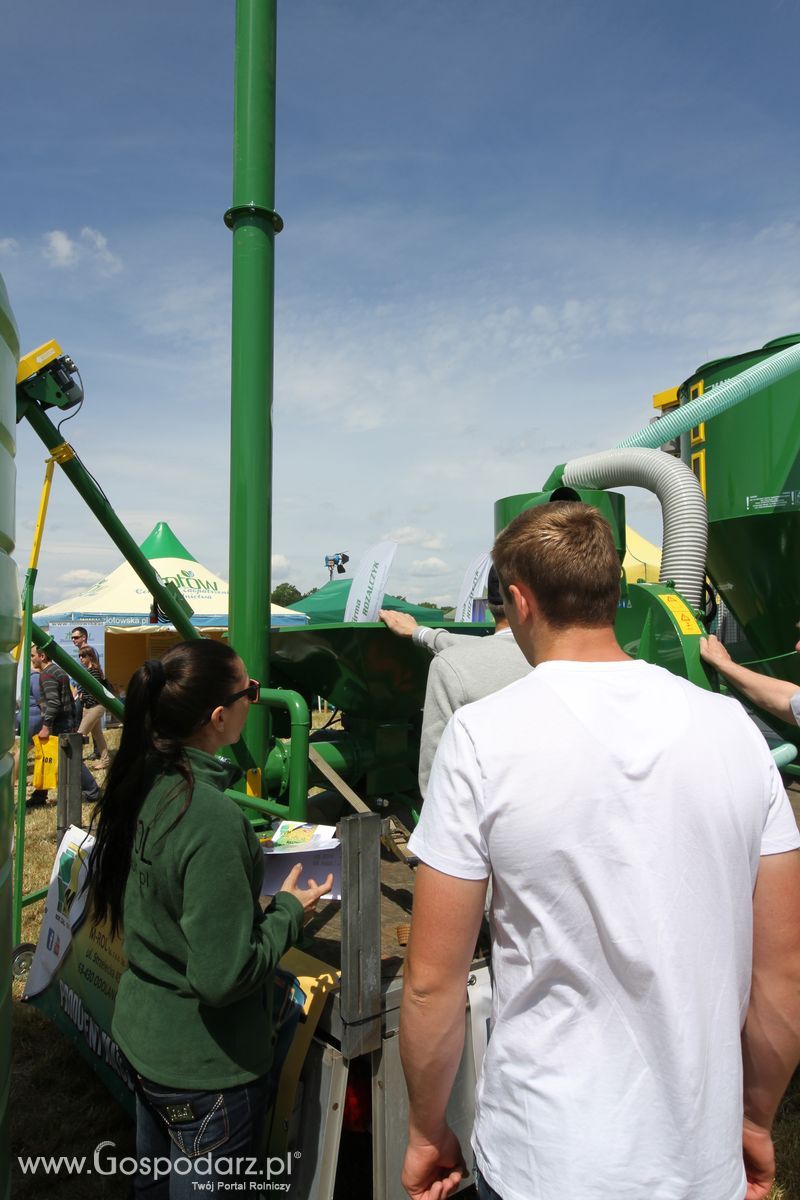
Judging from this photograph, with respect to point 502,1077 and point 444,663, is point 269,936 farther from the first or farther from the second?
point 444,663

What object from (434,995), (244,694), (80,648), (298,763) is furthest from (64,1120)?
(80,648)

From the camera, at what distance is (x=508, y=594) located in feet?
4.24

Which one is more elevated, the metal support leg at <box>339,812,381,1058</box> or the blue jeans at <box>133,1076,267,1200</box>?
the metal support leg at <box>339,812,381,1058</box>

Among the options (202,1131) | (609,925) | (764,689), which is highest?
(764,689)

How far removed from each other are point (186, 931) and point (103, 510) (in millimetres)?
1984

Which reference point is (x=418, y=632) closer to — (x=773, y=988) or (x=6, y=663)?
(x=6, y=663)

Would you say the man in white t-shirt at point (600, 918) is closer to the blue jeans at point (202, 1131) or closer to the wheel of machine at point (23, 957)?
the blue jeans at point (202, 1131)

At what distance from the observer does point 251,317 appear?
3.25 meters

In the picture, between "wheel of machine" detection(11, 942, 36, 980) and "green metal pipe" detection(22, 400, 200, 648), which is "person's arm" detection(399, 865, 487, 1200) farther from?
"wheel of machine" detection(11, 942, 36, 980)

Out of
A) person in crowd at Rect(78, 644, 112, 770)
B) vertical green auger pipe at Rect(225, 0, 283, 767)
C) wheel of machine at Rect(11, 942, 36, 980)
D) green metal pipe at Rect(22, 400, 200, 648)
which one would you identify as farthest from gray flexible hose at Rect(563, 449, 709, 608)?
person in crowd at Rect(78, 644, 112, 770)

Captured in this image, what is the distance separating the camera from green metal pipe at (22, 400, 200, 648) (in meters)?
2.85

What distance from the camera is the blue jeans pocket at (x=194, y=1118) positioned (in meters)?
1.54

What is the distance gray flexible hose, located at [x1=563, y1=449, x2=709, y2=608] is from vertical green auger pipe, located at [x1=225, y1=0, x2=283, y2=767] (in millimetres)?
1873

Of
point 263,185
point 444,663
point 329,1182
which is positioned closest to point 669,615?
point 444,663
